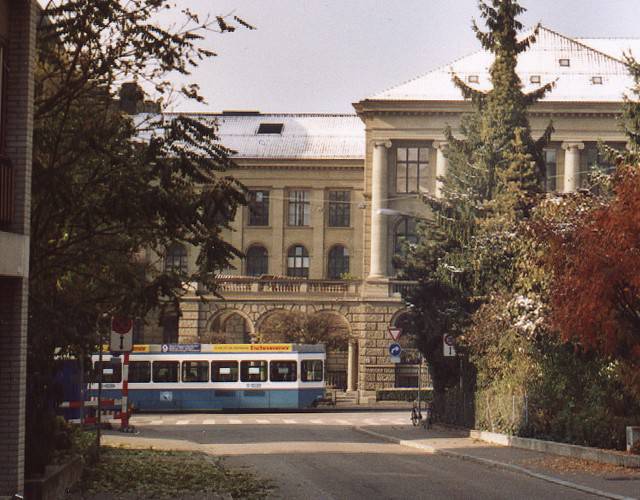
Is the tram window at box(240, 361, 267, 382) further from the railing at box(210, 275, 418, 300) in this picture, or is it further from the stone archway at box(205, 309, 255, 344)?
the railing at box(210, 275, 418, 300)

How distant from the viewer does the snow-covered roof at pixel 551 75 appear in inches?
3152

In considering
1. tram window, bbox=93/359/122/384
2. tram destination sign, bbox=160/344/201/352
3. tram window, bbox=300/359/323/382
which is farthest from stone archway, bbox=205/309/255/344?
tram destination sign, bbox=160/344/201/352

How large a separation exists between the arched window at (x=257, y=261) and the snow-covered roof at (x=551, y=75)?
17158 millimetres

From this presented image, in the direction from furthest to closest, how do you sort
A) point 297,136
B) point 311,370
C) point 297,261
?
point 297,136
point 297,261
point 311,370

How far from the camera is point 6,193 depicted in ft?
56.6

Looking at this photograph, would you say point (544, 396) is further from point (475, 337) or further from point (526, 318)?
point (475, 337)

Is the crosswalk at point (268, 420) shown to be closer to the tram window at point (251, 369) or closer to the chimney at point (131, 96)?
the tram window at point (251, 369)

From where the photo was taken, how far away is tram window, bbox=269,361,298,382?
206 feet

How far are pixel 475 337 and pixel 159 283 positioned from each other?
19198mm

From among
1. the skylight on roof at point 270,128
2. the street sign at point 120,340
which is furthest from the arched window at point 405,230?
the street sign at point 120,340

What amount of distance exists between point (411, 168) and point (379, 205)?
3.24 m

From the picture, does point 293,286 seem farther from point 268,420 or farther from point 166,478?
point 166,478

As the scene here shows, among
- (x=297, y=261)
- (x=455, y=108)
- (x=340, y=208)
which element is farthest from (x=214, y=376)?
(x=340, y=208)

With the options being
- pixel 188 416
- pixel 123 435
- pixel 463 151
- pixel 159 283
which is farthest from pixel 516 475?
pixel 188 416
